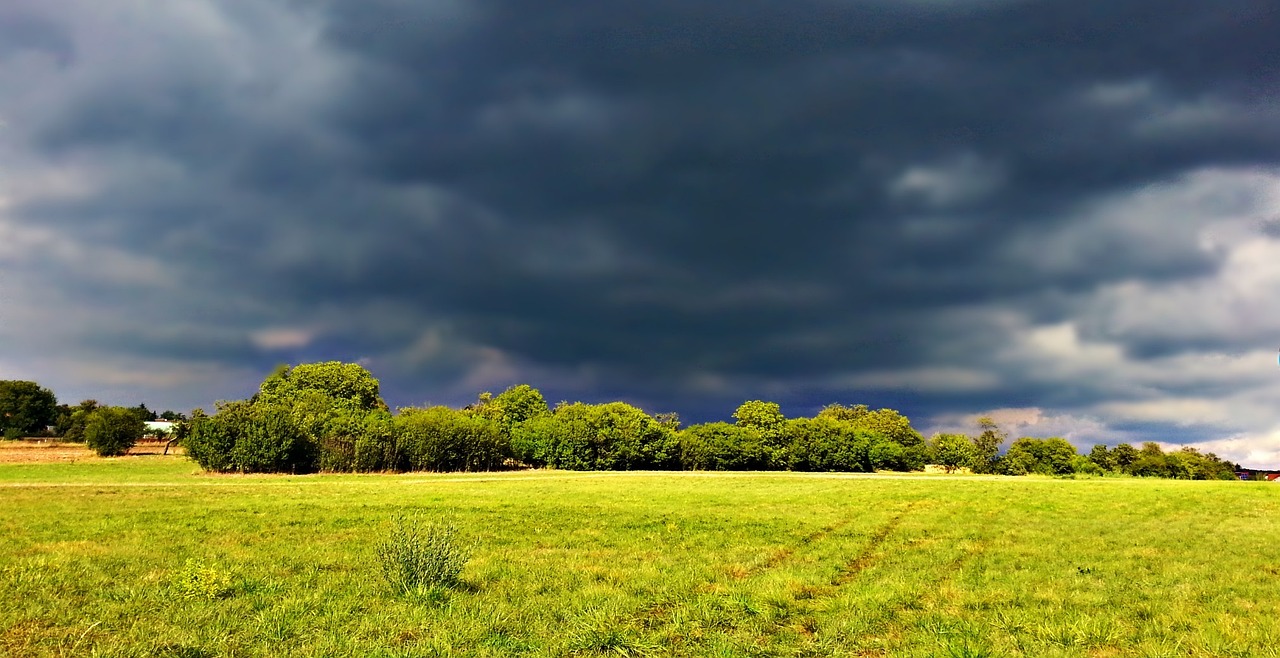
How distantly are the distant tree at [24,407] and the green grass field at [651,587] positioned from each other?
143830mm

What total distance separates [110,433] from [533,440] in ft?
198

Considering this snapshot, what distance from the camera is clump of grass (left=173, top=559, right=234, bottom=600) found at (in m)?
11.6

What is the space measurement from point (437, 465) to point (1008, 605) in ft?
269

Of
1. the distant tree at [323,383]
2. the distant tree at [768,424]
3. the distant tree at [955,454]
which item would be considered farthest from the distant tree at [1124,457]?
the distant tree at [323,383]

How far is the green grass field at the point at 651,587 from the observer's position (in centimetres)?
953

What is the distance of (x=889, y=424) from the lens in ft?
483

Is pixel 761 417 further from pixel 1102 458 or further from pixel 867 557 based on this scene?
pixel 867 557

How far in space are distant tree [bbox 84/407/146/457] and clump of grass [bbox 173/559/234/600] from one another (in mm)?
105713

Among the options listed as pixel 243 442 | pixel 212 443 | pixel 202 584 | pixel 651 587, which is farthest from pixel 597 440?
pixel 202 584

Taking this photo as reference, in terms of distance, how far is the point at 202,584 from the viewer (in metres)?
11.8

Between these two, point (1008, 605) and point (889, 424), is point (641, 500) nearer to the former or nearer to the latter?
point (1008, 605)

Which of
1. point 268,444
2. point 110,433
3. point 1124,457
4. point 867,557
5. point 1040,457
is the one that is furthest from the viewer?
point 1124,457

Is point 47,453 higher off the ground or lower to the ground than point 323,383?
lower

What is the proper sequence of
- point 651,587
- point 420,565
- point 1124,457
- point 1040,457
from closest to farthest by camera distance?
point 420,565 → point 651,587 → point 1040,457 → point 1124,457
